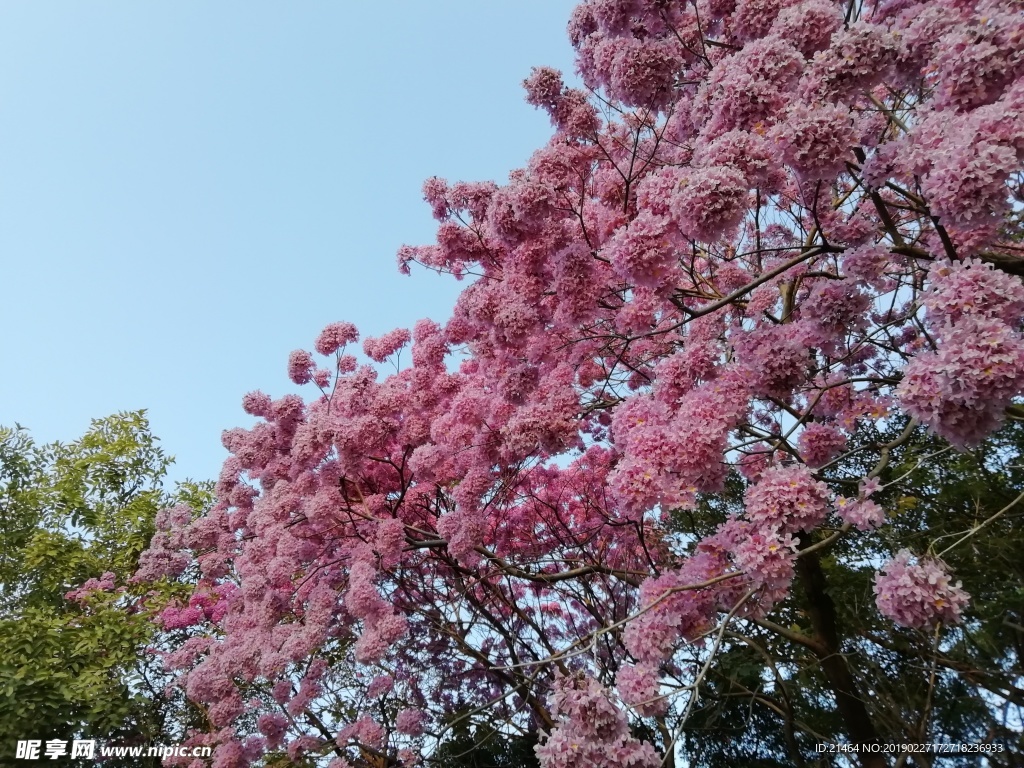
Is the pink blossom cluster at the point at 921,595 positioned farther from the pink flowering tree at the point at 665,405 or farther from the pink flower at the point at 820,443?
the pink flower at the point at 820,443

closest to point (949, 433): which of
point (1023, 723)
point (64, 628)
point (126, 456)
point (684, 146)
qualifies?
point (684, 146)

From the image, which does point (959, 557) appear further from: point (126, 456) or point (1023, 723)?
point (126, 456)

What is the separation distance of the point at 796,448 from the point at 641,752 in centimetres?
201

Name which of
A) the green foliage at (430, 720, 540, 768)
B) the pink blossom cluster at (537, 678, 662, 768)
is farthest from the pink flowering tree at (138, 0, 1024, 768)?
the green foliage at (430, 720, 540, 768)

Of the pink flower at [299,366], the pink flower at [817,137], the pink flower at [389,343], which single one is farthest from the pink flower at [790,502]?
the pink flower at [299,366]

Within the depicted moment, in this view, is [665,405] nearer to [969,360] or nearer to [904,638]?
[969,360]

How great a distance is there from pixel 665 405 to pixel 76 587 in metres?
10.0

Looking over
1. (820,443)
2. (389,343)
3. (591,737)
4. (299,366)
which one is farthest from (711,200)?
(299,366)

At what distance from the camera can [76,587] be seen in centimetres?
944

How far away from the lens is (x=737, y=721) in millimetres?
8555

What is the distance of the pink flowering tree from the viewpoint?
249 centimetres

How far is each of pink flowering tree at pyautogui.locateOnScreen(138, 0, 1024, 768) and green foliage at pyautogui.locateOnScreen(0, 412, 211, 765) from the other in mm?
930

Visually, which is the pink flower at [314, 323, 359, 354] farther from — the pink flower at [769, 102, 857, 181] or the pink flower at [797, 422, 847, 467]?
the pink flower at [769, 102, 857, 181]

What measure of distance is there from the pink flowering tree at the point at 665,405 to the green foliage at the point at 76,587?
930mm
